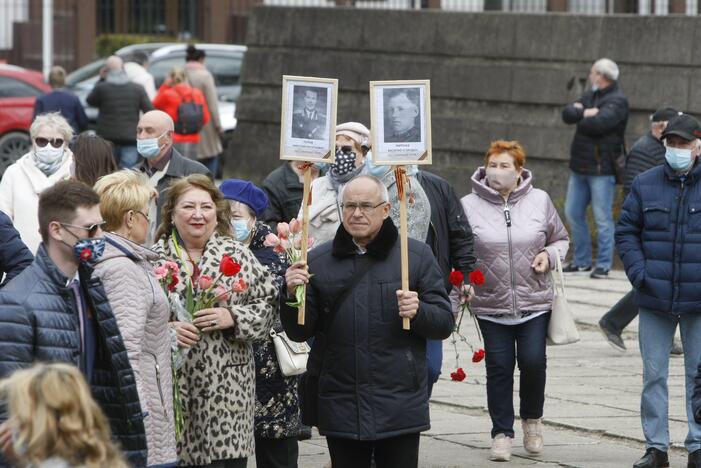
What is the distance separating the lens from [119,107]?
18734 mm

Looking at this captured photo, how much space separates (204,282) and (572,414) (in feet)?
13.0

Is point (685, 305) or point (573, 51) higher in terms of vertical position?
point (573, 51)

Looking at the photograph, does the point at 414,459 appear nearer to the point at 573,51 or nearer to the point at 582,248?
the point at 582,248

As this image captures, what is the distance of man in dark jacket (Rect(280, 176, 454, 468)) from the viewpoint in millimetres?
6527

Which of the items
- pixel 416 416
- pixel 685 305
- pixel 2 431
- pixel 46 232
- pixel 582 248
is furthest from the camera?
pixel 582 248

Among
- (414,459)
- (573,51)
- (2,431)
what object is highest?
(573,51)

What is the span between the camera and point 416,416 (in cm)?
656

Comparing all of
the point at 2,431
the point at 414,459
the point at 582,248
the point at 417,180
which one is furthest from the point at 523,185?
the point at 582,248

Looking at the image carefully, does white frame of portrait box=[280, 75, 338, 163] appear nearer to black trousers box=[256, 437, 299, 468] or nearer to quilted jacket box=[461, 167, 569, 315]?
black trousers box=[256, 437, 299, 468]

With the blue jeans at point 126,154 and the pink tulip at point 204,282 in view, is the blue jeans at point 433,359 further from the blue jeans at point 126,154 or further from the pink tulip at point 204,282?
the blue jeans at point 126,154

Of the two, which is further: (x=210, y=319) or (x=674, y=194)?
(x=674, y=194)

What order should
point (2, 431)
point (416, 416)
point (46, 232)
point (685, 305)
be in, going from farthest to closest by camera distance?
1. point (685, 305)
2. point (416, 416)
3. point (46, 232)
4. point (2, 431)

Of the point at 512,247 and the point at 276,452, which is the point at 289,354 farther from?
the point at 512,247

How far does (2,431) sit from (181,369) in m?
2.19
